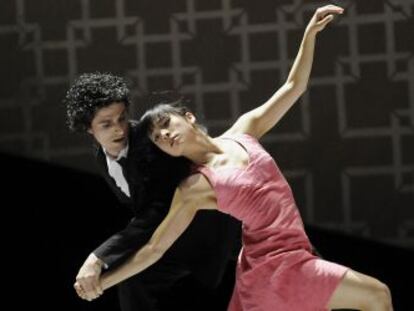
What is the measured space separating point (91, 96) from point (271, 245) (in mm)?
638

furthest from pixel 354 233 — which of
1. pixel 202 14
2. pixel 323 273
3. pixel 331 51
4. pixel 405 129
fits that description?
pixel 323 273

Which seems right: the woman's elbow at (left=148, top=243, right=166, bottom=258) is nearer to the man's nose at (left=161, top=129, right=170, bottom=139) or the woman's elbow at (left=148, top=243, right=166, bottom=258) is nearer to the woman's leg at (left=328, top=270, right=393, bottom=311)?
the man's nose at (left=161, top=129, right=170, bottom=139)

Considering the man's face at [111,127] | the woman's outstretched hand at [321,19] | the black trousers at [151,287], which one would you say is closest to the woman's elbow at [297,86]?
the woman's outstretched hand at [321,19]

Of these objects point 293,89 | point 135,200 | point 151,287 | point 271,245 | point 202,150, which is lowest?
point 151,287

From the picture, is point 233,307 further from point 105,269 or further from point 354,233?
point 354,233

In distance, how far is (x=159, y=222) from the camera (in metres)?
2.83

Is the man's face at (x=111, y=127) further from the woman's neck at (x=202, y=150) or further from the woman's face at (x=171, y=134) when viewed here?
the woman's neck at (x=202, y=150)

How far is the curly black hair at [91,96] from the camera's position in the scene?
9.19 ft

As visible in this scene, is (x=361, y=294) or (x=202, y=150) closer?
(x=361, y=294)

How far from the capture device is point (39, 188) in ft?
14.2

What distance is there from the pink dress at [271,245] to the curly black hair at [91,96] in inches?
12.3

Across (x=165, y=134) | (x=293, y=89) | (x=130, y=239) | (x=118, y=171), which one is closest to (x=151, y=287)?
(x=130, y=239)

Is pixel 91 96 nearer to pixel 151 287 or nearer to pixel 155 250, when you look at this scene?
pixel 155 250

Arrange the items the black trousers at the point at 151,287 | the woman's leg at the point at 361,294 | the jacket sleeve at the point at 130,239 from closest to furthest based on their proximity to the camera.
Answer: the woman's leg at the point at 361,294
the jacket sleeve at the point at 130,239
the black trousers at the point at 151,287
